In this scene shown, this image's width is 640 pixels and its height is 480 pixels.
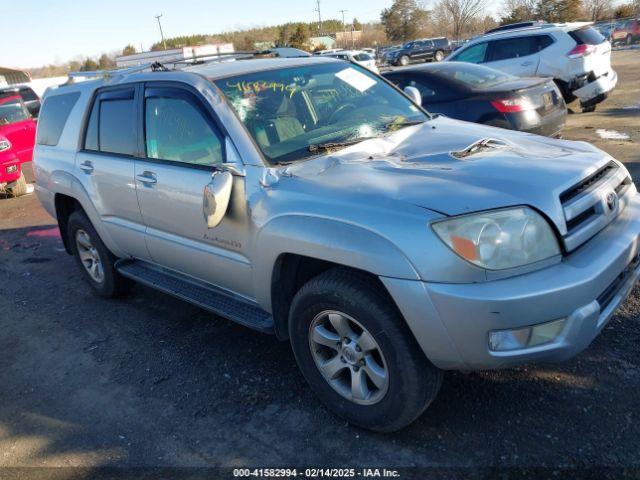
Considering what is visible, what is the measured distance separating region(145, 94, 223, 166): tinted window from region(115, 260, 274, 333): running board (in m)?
0.86

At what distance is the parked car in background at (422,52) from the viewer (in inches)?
1581

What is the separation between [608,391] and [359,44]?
2967 inches

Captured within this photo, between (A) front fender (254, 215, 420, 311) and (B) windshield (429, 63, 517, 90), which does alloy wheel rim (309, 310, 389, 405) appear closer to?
(A) front fender (254, 215, 420, 311)

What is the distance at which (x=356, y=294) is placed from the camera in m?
2.57

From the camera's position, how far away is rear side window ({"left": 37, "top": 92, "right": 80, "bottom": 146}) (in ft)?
15.9

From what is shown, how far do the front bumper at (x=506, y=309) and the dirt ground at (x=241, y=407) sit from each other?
0.54 metres

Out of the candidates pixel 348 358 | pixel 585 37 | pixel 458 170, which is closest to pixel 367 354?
pixel 348 358

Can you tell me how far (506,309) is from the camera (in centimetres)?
223

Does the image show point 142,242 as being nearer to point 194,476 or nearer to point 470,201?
point 194,476

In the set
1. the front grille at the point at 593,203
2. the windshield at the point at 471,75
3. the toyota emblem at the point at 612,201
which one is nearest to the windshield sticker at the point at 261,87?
the front grille at the point at 593,203

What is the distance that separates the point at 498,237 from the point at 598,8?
190 ft

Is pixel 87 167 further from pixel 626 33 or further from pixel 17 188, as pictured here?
pixel 626 33

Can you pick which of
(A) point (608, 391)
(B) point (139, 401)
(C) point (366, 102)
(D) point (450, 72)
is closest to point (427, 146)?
(C) point (366, 102)

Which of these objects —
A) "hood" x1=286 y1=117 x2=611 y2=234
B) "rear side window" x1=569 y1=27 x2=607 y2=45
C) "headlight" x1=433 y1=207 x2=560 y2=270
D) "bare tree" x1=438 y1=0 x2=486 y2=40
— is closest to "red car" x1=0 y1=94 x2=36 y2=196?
"hood" x1=286 y1=117 x2=611 y2=234
